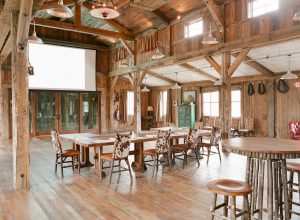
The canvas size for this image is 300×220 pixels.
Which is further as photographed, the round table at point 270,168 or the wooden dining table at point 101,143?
the wooden dining table at point 101,143

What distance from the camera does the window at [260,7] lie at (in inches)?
243

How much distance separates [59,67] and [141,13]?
4.17 meters

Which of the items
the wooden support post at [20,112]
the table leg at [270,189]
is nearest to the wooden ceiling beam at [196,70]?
the wooden support post at [20,112]

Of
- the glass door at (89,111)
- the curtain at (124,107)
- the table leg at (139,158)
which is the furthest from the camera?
the curtain at (124,107)

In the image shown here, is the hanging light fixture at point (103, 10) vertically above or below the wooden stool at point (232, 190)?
above

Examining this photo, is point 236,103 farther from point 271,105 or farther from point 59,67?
point 59,67

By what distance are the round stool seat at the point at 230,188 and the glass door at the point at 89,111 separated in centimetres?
1043

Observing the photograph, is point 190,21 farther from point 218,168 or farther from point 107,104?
point 107,104

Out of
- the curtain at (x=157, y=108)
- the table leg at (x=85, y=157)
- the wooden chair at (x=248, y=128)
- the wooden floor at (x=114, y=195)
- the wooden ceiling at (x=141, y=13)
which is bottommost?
the wooden floor at (x=114, y=195)

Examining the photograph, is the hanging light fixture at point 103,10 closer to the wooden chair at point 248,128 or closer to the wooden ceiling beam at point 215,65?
the wooden ceiling beam at point 215,65

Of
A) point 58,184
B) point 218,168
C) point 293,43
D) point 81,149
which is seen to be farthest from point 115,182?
point 293,43

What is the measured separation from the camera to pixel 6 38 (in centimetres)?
570

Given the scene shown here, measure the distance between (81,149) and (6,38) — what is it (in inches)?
119

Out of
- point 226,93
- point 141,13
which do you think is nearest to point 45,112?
point 141,13
